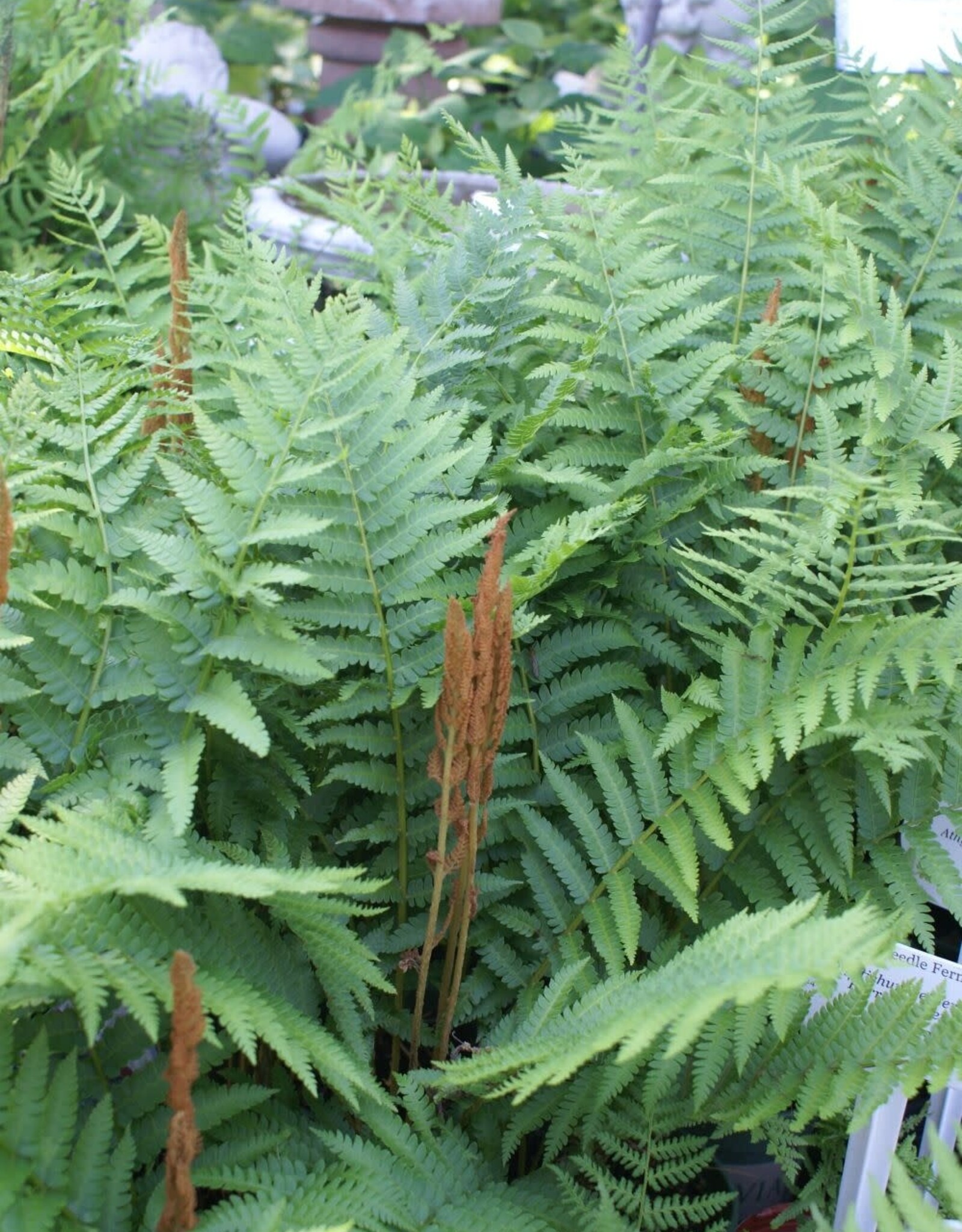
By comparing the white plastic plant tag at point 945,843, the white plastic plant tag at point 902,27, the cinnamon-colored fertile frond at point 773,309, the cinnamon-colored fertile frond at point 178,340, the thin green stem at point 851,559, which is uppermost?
the white plastic plant tag at point 902,27

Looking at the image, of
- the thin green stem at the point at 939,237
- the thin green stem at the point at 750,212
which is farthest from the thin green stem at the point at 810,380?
the thin green stem at the point at 939,237

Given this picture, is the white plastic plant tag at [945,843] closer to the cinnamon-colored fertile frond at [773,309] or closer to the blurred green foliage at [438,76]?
the cinnamon-colored fertile frond at [773,309]

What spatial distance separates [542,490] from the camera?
1.36 meters

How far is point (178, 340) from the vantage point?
1.47 metres

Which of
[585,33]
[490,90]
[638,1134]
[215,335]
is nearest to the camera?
[638,1134]

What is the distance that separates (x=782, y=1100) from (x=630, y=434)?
72 centimetres

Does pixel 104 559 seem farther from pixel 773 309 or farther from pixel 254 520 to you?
pixel 773 309

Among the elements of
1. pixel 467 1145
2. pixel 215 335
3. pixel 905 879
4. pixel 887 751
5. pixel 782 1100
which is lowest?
pixel 467 1145

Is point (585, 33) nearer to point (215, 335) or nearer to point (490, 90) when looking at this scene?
point (490, 90)

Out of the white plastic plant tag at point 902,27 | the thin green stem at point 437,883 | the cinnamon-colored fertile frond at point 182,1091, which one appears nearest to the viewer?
the cinnamon-colored fertile frond at point 182,1091

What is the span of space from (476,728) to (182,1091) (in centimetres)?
33

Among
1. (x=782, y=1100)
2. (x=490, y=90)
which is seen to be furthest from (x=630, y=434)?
(x=490, y=90)

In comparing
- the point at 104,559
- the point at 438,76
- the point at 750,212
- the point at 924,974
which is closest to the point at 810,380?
the point at 750,212

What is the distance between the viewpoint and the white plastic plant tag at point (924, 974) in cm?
107
